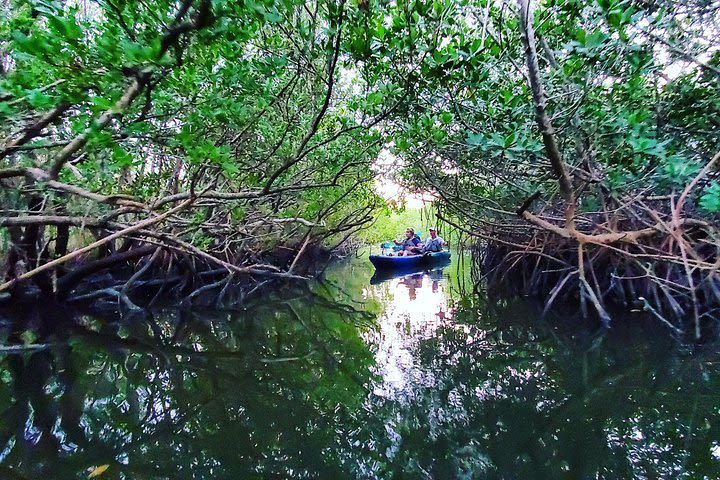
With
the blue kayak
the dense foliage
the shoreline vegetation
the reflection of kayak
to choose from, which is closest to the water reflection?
the shoreline vegetation

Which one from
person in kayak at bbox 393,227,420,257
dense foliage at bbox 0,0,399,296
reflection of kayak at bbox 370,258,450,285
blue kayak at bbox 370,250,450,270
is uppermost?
dense foliage at bbox 0,0,399,296

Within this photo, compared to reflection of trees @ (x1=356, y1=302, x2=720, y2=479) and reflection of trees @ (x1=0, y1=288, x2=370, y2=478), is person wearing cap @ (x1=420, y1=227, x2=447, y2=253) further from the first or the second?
reflection of trees @ (x1=356, y1=302, x2=720, y2=479)

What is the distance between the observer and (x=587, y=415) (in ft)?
9.21

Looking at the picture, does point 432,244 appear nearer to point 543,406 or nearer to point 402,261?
point 402,261

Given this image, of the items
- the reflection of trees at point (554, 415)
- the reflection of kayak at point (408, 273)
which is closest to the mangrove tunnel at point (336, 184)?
the reflection of trees at point (554, 415)

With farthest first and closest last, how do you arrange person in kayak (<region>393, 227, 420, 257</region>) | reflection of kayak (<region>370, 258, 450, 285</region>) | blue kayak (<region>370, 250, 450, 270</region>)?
person in kayak (<region>393, 227, 420, 257</region>) < blue kayak (<region>370, 250, 450, 270</region>) < reflection of kayak (<region>370, 258, 450, 285</region>)

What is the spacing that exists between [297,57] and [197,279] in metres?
5.92

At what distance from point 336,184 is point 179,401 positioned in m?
2.13

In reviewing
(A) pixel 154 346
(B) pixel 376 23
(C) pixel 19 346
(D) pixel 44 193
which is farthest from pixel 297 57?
(C) pixel 19 346

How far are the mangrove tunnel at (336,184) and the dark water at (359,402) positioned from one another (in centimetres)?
2

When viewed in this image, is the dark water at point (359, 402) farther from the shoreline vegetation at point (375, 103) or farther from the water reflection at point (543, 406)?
the shoreline vegetation at point (375, 103)

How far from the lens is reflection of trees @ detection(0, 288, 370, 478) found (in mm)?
2330

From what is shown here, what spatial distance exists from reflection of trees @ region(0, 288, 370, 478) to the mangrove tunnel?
0.08ft

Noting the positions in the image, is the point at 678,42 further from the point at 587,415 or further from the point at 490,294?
the point at 490,294
